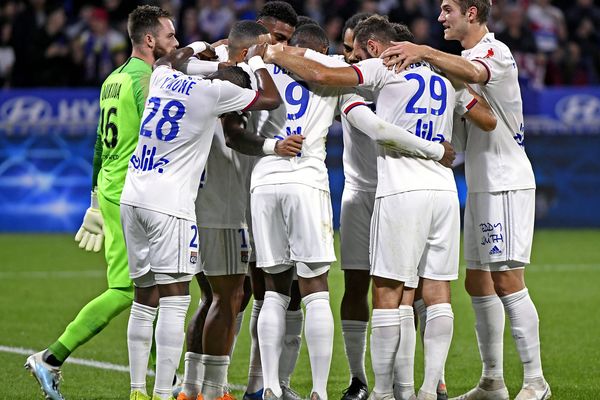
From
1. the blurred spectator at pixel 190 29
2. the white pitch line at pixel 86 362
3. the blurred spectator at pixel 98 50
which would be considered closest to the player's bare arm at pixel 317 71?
the white pitch line at pixel 86 362

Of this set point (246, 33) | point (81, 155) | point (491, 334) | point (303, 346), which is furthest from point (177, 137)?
point (81, 155)

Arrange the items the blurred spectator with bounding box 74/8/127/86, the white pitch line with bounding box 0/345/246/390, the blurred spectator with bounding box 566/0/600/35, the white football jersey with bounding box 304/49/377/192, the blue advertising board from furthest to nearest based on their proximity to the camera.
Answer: the blurred spectator with bounding box 566/0/600/35 < the blurred spectator with bounding box 74/8/127/86 < the blue advertising board < the white pitch line with bounding box 0/345/246/390 < the white football jersey with bounding box 304/49/377/192

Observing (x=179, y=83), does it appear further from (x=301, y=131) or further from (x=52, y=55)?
(x=52, y=55)

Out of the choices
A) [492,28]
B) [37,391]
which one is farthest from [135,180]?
[492,28]

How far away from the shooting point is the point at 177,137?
663 centimetres

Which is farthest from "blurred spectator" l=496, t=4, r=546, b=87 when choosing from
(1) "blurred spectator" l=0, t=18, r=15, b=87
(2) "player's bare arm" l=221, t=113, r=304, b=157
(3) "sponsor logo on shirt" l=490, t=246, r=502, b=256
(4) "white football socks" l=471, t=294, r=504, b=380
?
(2) "player's bare arm" l=221, t=113, r=304, b=157

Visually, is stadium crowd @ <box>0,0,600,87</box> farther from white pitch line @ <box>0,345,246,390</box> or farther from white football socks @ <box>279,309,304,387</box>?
white football socks @ <box>279,309,304,387</box>

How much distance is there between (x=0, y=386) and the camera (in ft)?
25.4

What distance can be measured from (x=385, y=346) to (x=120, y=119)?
7.81 feet

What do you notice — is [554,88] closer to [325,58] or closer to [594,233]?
[594,233]

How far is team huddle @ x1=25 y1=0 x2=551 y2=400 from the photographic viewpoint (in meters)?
6.63

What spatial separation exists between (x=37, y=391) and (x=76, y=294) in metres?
4.71

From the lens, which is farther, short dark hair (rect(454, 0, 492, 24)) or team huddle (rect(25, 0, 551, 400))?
short dark hair (rect(454, 0, 492, 24))

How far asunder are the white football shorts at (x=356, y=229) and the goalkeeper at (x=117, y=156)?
58.6 inches
